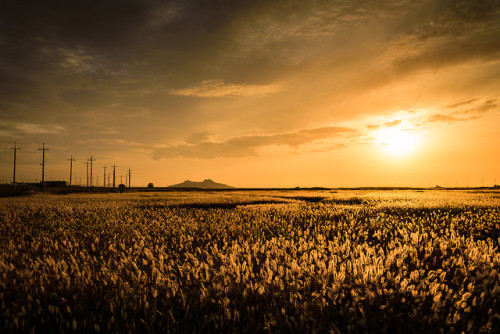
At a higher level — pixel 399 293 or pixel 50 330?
pixel 399 293

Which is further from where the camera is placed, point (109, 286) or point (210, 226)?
point (210, 226)

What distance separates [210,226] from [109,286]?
4.20 meters

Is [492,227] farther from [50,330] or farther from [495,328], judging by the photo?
[50,330]

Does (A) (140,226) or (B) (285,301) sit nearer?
(B) (285,301)

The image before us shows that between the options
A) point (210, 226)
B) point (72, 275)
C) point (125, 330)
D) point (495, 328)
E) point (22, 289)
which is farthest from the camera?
point (210, 226)

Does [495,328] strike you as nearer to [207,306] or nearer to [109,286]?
[207,306]

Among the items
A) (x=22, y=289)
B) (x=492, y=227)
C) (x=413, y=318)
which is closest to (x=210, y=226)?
(x=22, y=289)

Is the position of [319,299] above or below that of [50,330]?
above

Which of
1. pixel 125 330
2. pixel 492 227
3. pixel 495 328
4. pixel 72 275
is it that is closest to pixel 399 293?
pixel 495 328

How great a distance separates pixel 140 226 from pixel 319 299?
601 centimetres

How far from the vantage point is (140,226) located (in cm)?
735

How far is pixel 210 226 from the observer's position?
282 inches

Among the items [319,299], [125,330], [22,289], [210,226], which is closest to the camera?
[125,330]

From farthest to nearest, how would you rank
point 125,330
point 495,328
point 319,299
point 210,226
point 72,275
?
1. point 210,226
2. point 72,275
3. point 319,299
4. point 495,328
5. point 125,330
